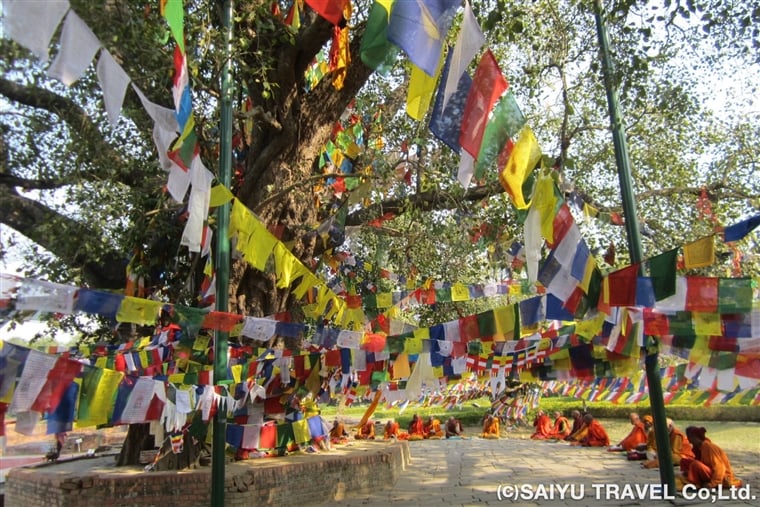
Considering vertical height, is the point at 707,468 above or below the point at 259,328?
below

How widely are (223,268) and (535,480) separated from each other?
6.80 m

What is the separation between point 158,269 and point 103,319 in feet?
8.02

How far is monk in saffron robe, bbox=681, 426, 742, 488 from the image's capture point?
8359 mm

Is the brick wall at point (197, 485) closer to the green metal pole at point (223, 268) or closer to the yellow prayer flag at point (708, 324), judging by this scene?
the green metal pole at point (223, 268)

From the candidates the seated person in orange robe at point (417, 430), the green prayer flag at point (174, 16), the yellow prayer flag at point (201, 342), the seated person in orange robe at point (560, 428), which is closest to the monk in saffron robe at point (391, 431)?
the seated person in orange robe at point (417, 430)

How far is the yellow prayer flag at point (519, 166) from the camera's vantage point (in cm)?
490

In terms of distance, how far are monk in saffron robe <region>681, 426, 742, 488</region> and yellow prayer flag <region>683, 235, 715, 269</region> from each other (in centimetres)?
465

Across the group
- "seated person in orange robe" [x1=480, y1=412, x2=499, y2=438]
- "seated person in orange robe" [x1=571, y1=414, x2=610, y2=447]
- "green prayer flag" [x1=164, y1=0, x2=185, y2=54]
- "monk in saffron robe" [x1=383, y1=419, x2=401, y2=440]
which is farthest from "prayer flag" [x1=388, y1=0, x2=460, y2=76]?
"seated person in orange robe" [x1=480, y1=412, x2=499, y2=438]

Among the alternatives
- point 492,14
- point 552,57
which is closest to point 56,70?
point 492,14

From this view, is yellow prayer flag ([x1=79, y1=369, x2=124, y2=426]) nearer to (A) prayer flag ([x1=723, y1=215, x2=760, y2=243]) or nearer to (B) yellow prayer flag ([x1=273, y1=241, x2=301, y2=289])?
(B) yellow prayer flag ([x1=273, y1=241, x2=301, y2=289])

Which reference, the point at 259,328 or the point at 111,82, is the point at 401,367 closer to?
the point at 259,328

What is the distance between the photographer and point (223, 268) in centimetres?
609

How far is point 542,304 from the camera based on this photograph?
6668 mm

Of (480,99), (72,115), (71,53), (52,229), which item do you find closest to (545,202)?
(480,99)
